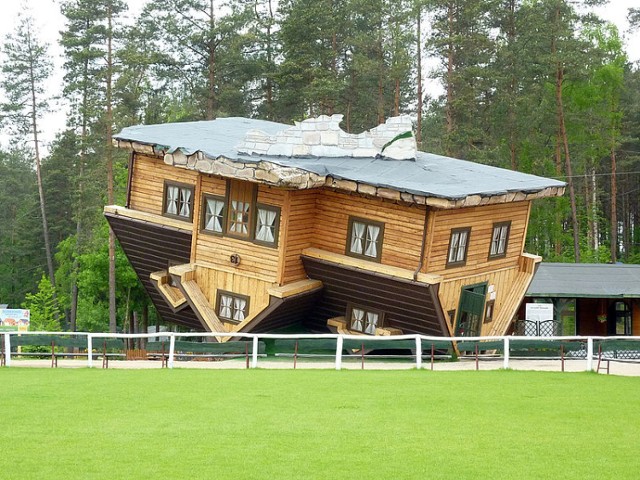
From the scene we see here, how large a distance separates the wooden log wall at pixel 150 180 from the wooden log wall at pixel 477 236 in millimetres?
7618

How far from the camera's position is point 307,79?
54.2 meters

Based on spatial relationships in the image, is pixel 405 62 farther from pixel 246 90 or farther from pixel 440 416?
pixel 440 416

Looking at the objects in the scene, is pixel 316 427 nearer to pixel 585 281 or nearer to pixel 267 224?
pixel 267 224

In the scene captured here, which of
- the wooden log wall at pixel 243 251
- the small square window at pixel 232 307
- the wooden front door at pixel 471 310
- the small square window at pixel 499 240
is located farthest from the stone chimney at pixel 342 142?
the small square window at pixel 232 307

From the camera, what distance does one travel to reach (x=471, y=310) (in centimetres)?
2731

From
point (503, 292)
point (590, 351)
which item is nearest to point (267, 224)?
point (503, 292)

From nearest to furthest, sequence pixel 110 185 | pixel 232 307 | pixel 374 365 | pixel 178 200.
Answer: pixel 374 365
pixel 232 307
pixel 178 200
pixel 110 185

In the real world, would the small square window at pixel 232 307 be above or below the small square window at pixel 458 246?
below

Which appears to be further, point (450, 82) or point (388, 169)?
point (450, 82)

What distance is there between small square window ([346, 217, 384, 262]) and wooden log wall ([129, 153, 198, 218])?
5.35m

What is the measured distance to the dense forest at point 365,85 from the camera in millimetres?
50094

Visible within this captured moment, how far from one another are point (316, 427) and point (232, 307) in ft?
47.0

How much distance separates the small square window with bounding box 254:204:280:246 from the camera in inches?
1051

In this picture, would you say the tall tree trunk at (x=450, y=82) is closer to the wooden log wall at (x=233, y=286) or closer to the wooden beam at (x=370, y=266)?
the wooden log wall at (x=233, y=286)
